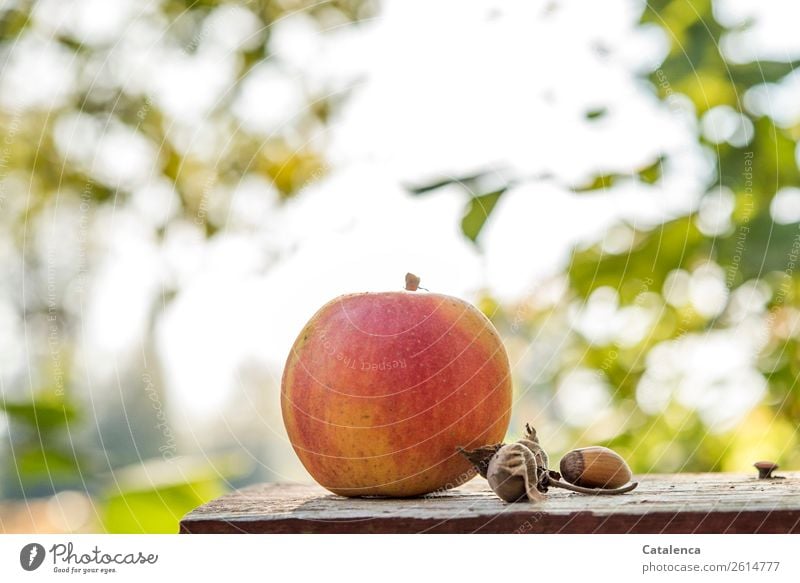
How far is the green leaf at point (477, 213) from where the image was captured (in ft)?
3.70

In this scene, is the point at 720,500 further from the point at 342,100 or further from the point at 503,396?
the point at 342,100

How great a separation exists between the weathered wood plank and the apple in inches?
1.4

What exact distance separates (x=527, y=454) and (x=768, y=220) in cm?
58

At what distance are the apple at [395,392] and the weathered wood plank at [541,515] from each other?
0.03 m

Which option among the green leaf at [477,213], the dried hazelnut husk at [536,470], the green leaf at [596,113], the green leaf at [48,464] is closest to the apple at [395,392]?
the dried hazelnut husk at [536,470]

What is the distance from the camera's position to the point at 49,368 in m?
1.77

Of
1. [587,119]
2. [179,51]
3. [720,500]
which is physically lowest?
[720,500]

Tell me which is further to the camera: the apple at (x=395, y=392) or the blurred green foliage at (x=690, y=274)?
the blurred green foliage at (x=690, y=274)

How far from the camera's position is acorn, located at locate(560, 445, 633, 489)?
0.86 metres

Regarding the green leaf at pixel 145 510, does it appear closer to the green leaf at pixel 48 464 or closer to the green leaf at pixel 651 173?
the green leaf at pixel 48 464

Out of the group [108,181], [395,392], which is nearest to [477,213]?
[395,392]

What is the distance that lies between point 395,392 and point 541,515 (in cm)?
18

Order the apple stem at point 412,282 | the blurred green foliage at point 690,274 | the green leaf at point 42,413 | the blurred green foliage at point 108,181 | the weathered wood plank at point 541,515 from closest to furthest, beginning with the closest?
the weathered wood plank at point 541,515 → the apple stem at point 412,282 → the green leaf at point 42,413 → the blurred green foliage at point 690,274 → the blurred green foliage at point 108,181

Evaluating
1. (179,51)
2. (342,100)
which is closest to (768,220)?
(342,100)
